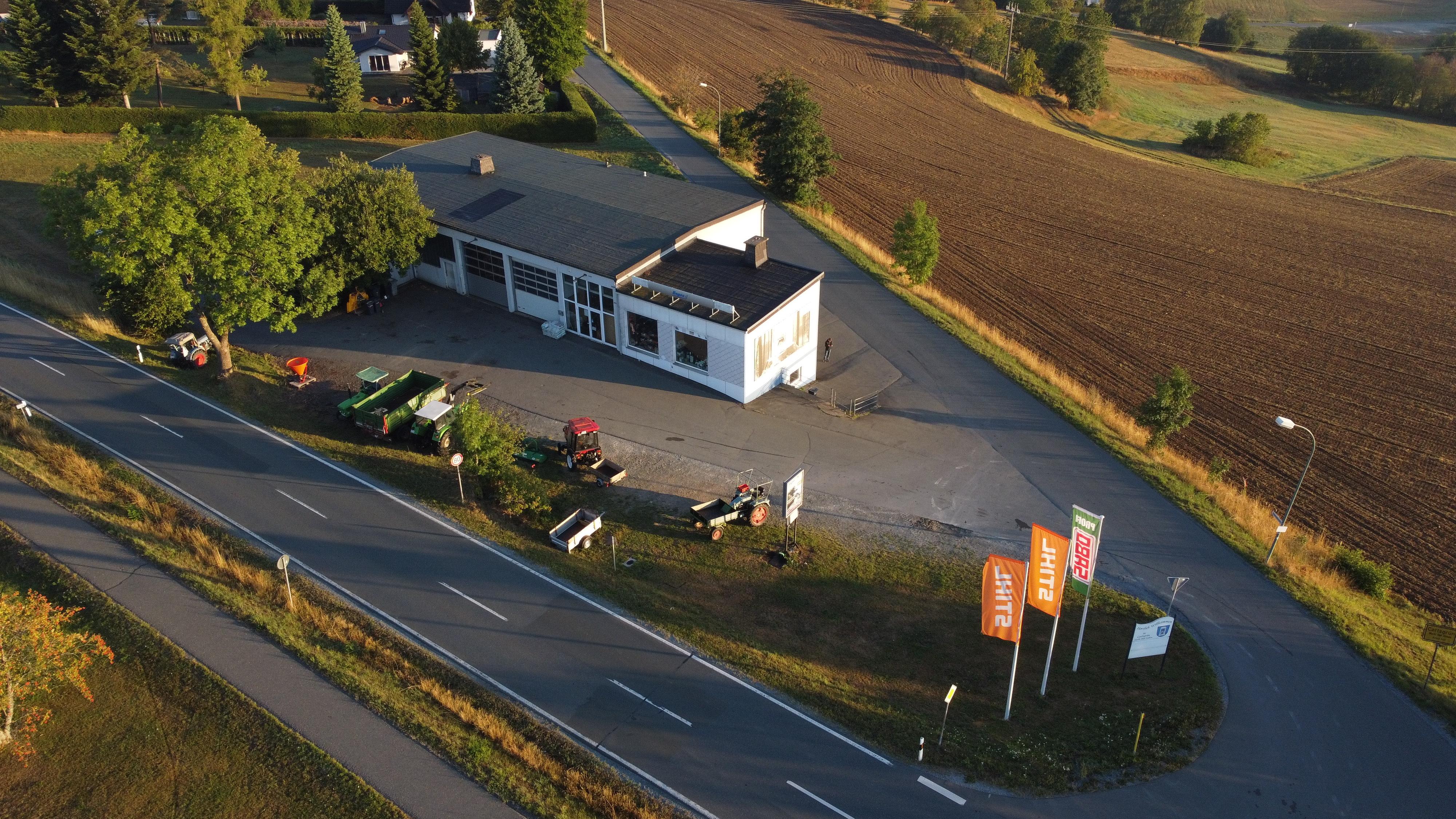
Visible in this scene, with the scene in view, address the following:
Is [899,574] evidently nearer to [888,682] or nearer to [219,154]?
[888,682]

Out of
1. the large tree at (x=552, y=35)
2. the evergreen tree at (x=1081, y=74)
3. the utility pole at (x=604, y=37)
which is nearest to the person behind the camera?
the large tree at (x=552, y=35)

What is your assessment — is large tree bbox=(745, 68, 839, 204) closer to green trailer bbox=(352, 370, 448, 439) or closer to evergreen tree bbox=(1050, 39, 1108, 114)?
green trailer bbox=(352, 370, 448, 439)

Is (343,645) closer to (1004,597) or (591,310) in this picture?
(1004,597)

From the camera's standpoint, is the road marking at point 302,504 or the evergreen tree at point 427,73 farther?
the evergreen tree at point 427,73

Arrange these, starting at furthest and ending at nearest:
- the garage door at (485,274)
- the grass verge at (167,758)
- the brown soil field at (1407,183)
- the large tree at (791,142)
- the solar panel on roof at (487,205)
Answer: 1. the brown soil field at (1407,183)
2. the large tree at (791,142)
3. the solar panel on roof at (487,205)
4. the garage door at (485,274)
5. the grass verge at (167,758)

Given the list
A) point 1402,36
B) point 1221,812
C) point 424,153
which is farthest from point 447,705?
point 1402,36

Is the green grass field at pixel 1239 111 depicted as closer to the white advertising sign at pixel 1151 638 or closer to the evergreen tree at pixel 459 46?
the evergreen tree at pixel 459 46

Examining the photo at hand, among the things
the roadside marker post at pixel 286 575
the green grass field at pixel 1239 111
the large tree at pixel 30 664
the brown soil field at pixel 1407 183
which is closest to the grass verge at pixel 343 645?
the roadside marker post at pixel 286 575
